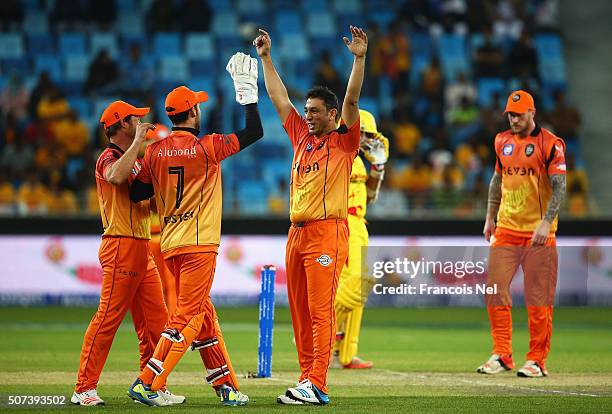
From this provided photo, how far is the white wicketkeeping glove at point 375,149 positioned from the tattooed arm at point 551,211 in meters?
2.03

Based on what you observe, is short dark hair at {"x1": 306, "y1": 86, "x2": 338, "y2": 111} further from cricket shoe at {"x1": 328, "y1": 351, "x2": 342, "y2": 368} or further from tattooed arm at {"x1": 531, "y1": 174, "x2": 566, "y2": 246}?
cricket shoe at {"x1": 328, "y1": 351, "x2": 342, "y2": 368}

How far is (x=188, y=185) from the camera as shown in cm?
898

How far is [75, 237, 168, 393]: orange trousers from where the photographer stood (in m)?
9.11

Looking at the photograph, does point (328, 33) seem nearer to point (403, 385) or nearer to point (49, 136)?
point (49, 136)

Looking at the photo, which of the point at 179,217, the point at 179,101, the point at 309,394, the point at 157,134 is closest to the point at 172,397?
the point at 309,394

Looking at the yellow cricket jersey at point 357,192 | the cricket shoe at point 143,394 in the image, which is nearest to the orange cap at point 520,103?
the yellow cricket jersey at point 357,192

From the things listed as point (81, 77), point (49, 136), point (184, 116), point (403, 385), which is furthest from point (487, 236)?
point (81, 77)

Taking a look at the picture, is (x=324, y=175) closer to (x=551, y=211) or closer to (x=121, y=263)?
(x=121, y=263)

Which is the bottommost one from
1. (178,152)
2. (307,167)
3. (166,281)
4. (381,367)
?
(381,367)

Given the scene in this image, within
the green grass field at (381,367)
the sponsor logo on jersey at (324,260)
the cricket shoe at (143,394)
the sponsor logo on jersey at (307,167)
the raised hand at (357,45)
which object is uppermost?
the raised hand at (357,45)

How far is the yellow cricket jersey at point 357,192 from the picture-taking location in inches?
493

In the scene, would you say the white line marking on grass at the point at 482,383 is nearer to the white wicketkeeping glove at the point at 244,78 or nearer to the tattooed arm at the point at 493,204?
→ the tattooed arm at the point at 493,204

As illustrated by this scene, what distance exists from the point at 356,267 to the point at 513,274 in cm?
A: 171

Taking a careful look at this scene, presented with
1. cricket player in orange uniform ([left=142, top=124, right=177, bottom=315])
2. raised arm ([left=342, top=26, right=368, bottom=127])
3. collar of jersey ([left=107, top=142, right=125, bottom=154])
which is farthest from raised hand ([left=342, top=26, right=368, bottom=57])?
cricket player in orange uniform ([left=142, top=124, right=177, bottom=315])
